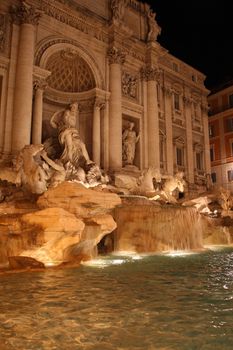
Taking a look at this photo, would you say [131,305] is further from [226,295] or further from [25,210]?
[25,210]

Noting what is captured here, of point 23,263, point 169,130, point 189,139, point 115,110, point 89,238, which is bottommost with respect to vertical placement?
point 23,263

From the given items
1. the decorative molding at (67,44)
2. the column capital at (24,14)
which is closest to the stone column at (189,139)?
the decorative molding at (67,44)

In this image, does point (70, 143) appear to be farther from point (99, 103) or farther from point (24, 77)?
point (99, 103)

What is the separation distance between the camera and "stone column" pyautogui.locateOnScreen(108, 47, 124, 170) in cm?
1766

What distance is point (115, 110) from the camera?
59.7 ft

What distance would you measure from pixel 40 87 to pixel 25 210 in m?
9.14

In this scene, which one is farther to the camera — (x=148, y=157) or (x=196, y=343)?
(x=148, y=157)

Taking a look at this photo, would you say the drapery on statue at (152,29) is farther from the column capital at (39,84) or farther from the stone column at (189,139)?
the column capital at (39,84)

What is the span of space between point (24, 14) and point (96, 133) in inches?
261

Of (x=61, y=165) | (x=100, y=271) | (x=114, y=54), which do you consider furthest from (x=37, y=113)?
(x=100, y=271)

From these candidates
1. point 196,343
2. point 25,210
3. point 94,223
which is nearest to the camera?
point 196,343

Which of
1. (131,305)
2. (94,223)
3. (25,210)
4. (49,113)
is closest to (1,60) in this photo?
(49,113)

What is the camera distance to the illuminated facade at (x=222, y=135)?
31447 mm

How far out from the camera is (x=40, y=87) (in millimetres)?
15547
